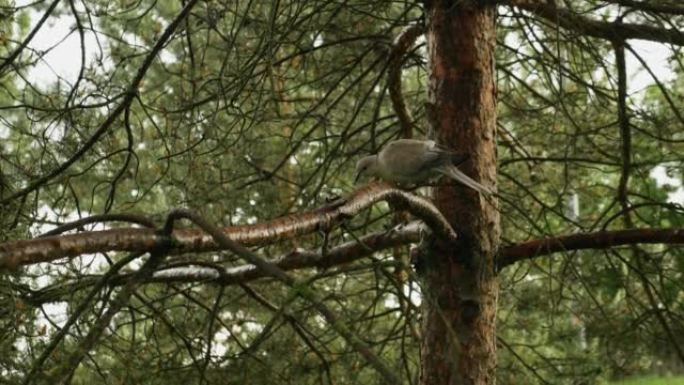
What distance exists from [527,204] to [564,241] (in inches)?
117

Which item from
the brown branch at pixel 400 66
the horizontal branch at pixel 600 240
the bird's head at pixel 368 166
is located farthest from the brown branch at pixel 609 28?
the bird's head at pixel 368 166

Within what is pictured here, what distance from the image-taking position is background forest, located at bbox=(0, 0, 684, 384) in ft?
11.2

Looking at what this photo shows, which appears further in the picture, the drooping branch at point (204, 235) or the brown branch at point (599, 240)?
the brown branch at point (599, 240)

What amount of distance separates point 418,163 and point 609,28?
1.12m

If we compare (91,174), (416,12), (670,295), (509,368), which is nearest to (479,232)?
(670,295)

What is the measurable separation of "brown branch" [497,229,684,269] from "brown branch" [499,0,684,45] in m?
0.72

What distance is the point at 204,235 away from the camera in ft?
7.12

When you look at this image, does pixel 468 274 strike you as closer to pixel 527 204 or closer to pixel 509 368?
pixel 509 368

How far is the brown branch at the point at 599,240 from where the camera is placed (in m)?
3.30

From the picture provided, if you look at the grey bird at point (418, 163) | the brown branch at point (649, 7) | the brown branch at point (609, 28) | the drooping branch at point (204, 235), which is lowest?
the drooping branch at point (204, 235)

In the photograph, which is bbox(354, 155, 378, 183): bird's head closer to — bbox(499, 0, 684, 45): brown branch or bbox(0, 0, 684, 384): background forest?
bbox(0, 0, 684, 384): background forest

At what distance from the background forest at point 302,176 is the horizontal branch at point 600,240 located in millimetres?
74

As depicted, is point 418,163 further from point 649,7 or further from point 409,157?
point 649,7

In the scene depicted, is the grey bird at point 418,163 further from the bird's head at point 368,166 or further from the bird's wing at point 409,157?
the bird's head at point 368,166
